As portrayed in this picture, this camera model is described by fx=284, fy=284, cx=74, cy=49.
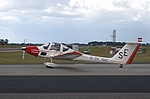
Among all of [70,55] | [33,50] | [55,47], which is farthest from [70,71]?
[33,50]

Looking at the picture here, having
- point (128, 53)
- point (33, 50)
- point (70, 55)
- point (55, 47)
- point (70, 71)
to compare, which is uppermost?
point (55, 47)

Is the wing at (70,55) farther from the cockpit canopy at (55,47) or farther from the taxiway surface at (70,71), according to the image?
the taxiway surface at (70,71)

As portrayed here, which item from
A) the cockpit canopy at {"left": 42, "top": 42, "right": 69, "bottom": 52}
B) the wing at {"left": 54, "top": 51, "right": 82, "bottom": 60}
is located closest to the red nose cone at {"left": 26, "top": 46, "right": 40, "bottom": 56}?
the cockpit canopy at {"left": 42, "top": 42, "right": 69, "bottom": 52}

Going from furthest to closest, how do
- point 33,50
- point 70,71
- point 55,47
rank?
point 33,50
point 55,47
point 70,71

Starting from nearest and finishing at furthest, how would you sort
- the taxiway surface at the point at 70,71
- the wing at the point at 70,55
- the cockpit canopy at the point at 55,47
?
the taxiway surface at the point at 70,71 < the wing at the point at 70,55 < the cockpit canopy at the point at 55,47

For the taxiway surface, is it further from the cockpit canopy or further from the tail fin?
the cockpit canopy

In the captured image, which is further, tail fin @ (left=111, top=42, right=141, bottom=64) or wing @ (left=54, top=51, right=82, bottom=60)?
wing @ (left=54, top=51, right=82, bottom=60)

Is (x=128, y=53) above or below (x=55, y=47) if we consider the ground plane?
below

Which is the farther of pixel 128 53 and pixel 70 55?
pixel 70 55

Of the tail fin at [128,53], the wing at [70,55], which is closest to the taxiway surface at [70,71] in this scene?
the tail fin at [128,53]

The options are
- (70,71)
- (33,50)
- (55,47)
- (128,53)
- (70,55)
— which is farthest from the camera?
(33,50)

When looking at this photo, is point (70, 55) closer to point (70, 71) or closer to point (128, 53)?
point (70, 71)

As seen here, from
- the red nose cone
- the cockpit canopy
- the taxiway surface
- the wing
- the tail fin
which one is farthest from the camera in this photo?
the red nose cone

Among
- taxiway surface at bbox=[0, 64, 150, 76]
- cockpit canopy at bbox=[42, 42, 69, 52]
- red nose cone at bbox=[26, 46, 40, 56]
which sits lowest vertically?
taxiway surface at bbox=[0, 64, 150, 76]
